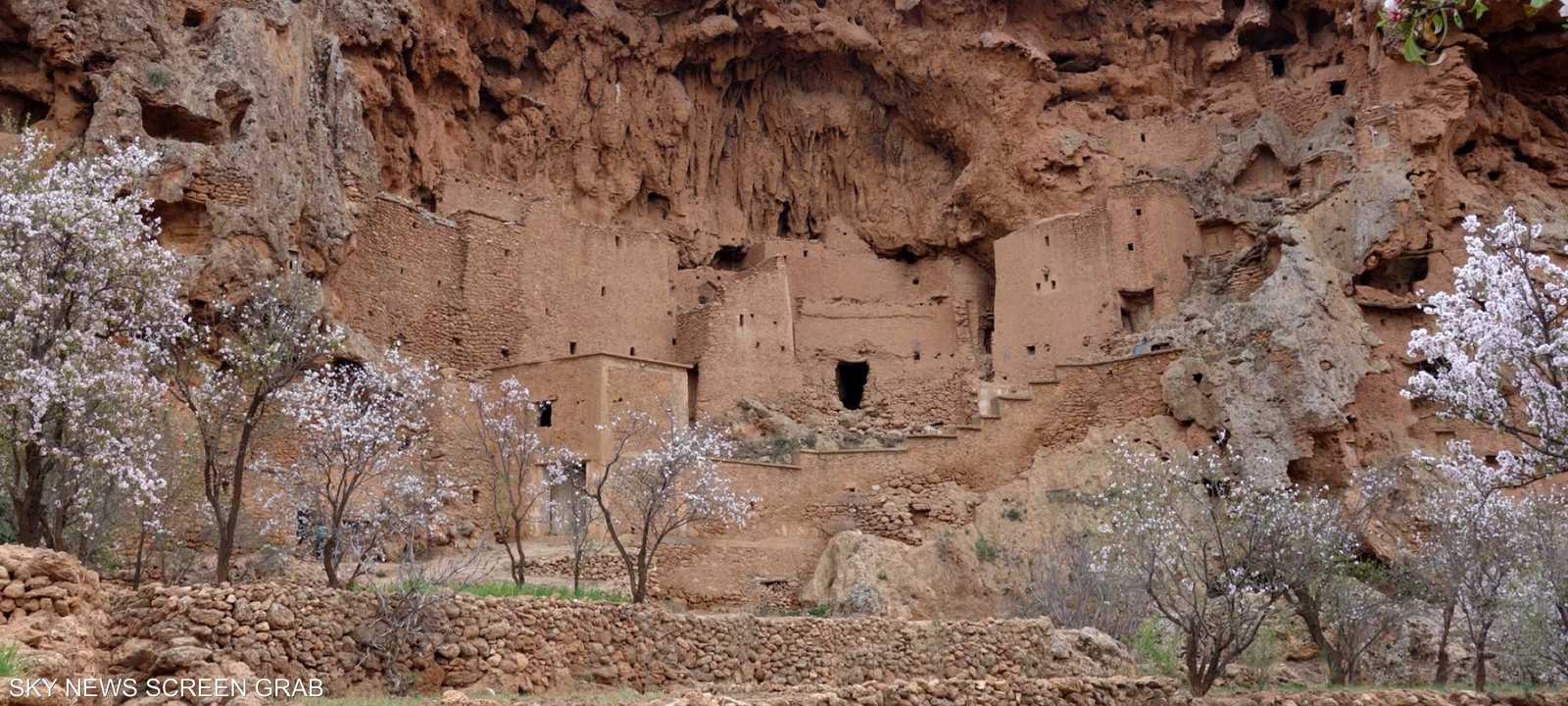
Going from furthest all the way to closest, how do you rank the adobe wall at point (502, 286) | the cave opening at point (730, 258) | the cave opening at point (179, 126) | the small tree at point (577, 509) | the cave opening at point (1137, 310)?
the cave opening at point (730, 258), the cave opening at point (1137, 310), the adobe wall at point (502, 286), the cave opening at point (179, 126), the small tree at point (577, 509)

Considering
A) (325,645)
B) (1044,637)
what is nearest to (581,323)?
(1044,637)

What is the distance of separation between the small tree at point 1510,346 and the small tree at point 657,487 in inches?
463

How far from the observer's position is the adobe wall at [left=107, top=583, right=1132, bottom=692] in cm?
1188

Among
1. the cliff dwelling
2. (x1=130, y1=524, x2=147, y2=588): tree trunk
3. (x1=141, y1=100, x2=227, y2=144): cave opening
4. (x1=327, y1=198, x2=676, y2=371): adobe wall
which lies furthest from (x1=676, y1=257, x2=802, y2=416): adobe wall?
(x1=130, y1=524, x2=147, y2=588): tree trunk

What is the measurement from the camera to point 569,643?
1514 cm

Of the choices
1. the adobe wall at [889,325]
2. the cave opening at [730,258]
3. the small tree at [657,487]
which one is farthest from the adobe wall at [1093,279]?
the small tree at [657,487]

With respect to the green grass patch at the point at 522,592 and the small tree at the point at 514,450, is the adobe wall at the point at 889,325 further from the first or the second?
the green grass patch at the point at 522,592

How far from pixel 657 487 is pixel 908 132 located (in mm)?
23854

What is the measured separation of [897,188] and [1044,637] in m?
26.2

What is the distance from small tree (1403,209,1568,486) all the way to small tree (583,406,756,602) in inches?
463

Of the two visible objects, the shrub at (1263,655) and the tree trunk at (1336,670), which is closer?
the tree trunk at (1336,670)

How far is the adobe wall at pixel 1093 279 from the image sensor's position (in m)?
35.8

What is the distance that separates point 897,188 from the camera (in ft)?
141

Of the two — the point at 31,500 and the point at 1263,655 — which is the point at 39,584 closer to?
the point at 31,500
